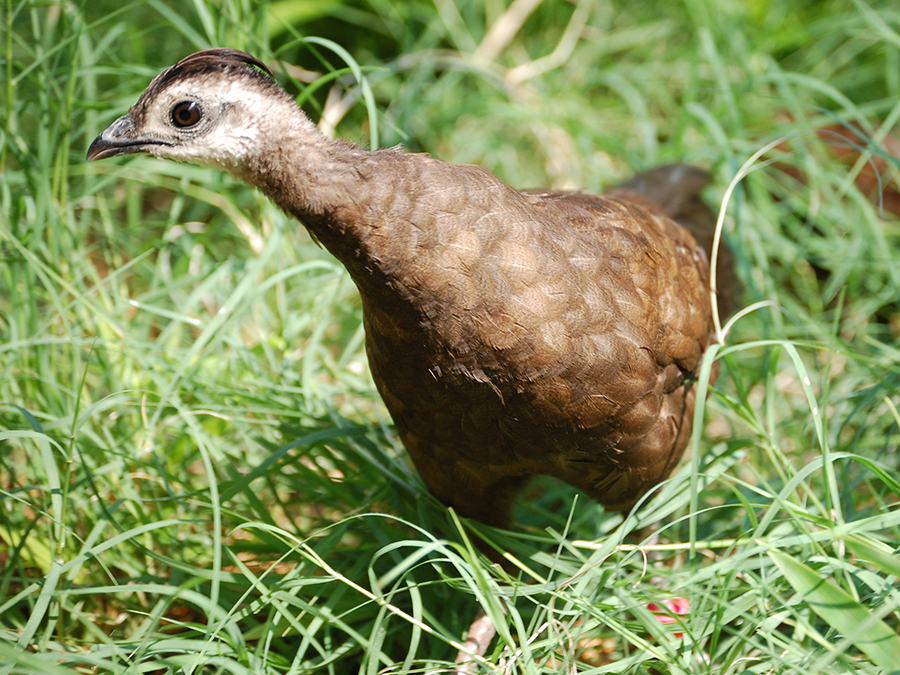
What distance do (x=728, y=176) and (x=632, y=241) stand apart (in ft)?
A: 4.51

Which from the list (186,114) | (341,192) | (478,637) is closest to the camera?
(341,192)

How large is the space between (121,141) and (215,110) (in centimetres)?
25

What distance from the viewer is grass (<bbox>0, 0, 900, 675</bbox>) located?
1.66m

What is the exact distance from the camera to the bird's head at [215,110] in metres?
1.57

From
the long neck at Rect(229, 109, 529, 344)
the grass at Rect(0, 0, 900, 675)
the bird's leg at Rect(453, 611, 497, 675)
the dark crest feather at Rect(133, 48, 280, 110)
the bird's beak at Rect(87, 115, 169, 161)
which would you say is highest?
the dark crest feather at Rect(133, 48, 280, 110)

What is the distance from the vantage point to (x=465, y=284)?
5.03ft

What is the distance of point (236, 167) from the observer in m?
1.61

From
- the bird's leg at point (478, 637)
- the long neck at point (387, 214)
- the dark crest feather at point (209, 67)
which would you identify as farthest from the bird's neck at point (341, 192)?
the bird's leg at point (478, 637)

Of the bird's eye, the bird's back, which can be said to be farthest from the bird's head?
the bird's back

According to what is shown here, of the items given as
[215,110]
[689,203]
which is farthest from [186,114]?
[689,203]

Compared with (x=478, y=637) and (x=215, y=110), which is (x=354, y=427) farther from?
(x=215, y=110)

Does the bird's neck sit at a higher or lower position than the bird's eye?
lower

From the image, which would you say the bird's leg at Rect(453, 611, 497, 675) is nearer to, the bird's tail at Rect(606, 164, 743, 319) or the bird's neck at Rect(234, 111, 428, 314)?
the bird's neck at Rect(234, 111, 428, 314)

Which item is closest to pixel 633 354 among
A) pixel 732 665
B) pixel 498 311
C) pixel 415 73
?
pixel 498 311
